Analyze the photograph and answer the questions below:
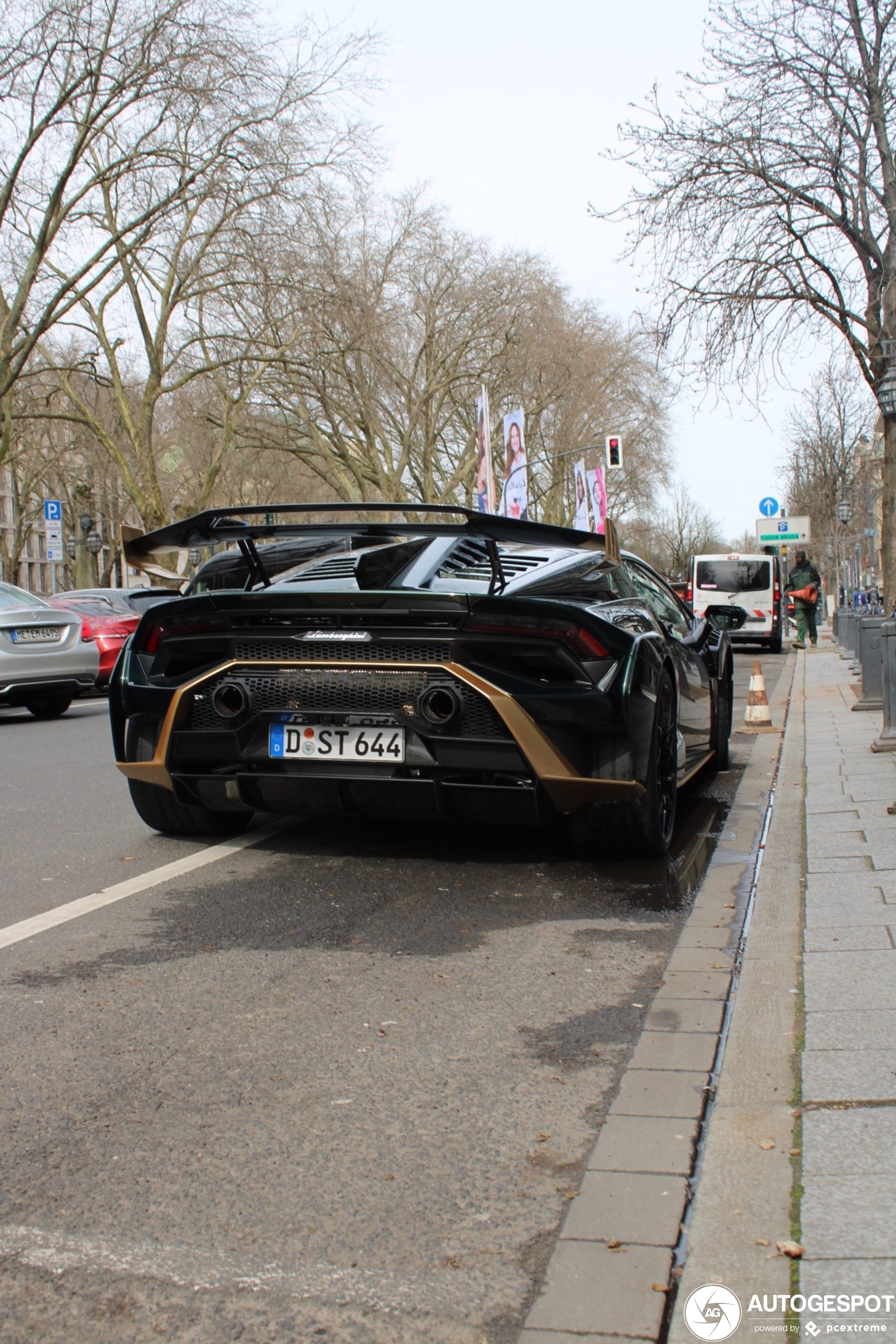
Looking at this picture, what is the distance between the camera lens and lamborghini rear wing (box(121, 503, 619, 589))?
5.35m

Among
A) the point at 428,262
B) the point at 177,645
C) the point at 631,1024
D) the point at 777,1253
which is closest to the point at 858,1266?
the point at 777,1253

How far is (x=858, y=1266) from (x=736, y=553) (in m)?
31.0

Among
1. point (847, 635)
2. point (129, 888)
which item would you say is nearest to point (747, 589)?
point (847, 635)

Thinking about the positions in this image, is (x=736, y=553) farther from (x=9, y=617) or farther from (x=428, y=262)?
(x=9, y=617)

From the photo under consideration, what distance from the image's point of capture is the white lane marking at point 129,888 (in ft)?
15.7

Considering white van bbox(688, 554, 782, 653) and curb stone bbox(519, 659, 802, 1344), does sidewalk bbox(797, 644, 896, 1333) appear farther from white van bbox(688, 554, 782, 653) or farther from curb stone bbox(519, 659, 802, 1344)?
white van bbox(688, 554, 782, 653)

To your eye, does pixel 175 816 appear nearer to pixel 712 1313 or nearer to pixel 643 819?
pixel 643 819

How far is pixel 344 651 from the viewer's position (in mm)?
5367

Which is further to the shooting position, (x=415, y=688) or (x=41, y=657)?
(x=41, y=657)

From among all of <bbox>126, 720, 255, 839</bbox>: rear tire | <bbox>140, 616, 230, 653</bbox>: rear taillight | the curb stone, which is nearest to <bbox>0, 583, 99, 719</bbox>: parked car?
<bbox>126, 720, 255, 839</bbox>: rear tire

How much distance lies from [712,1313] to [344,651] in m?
3.45

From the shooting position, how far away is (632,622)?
5.91 metres

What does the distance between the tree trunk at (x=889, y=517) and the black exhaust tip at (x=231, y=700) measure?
14406 mm

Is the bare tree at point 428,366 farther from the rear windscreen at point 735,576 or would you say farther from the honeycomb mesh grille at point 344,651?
the honeycomb mesh grille at point 344,651
